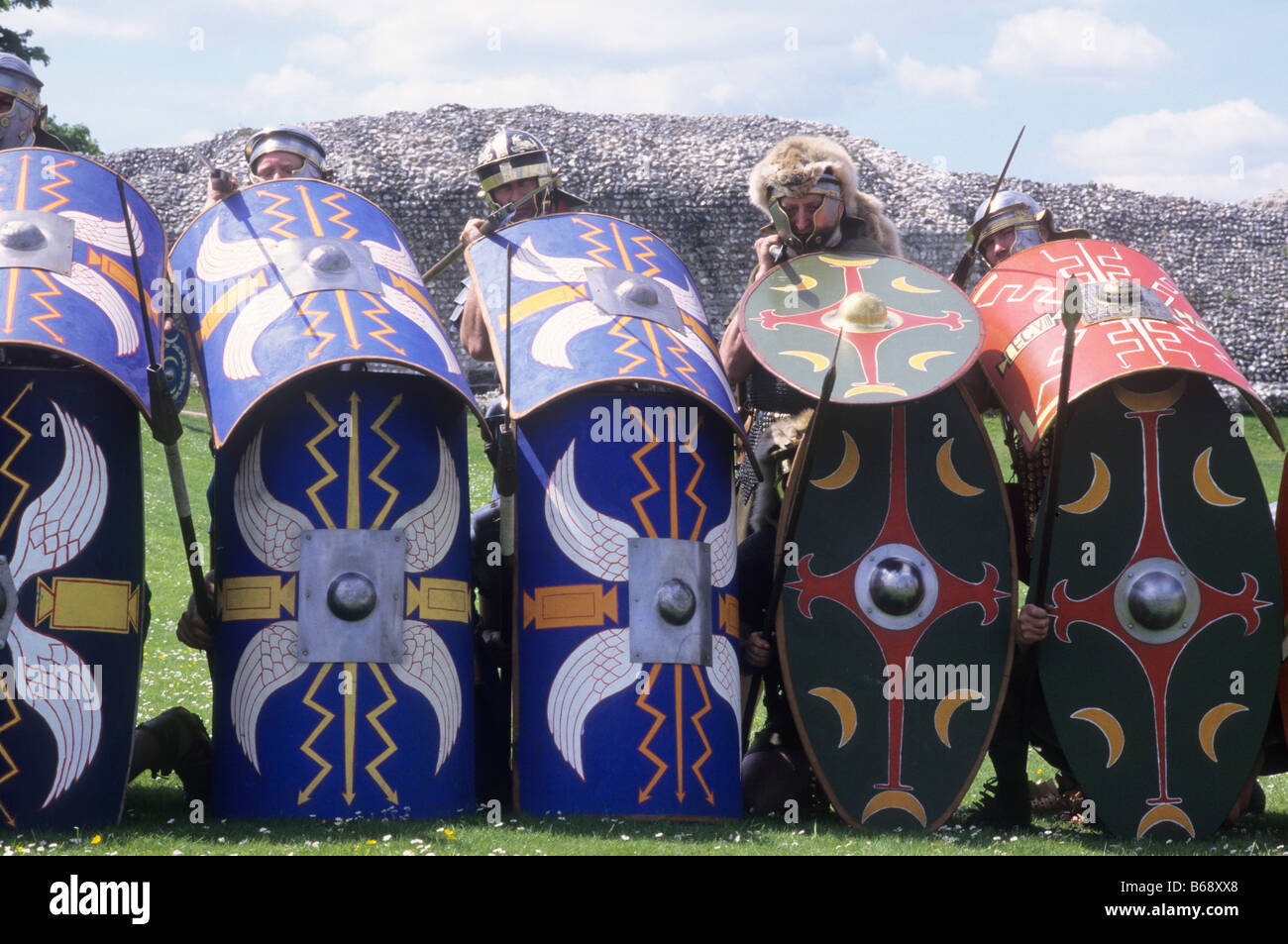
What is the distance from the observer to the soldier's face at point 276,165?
19.8 ft

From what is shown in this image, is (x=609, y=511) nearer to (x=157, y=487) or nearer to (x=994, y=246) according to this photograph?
(x=994, y=246)

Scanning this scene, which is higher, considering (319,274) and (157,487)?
(319,274)

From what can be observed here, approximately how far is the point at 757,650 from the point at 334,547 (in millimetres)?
1368

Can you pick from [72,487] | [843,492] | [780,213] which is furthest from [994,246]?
[72,487]

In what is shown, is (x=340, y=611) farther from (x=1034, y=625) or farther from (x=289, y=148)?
(x=289, y=148)

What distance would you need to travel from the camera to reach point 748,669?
16.6 feet

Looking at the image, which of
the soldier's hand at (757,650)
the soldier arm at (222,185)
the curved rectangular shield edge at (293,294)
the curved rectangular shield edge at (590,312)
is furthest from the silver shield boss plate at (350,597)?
the soldier arm at (222,185)

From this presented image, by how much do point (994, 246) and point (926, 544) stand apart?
6.37ft

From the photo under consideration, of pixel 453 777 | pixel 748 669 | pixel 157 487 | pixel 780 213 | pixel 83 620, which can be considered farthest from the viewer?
pixel 157 487

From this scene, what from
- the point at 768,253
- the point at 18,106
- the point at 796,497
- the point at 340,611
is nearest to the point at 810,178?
the point at 768,253

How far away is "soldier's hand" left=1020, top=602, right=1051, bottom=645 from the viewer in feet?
16.3

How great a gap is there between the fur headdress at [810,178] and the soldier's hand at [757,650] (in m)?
1.60

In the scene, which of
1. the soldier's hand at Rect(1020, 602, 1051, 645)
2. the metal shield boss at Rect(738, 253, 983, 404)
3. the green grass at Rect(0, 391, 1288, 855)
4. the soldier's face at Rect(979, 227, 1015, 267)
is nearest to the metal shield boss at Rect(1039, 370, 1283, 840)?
the soldier's hand at Rect(1020, 602, 1051, 645)

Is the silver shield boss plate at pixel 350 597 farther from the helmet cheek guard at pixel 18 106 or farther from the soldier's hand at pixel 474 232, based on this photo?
the helmet cheek guard at pixel 18 106
